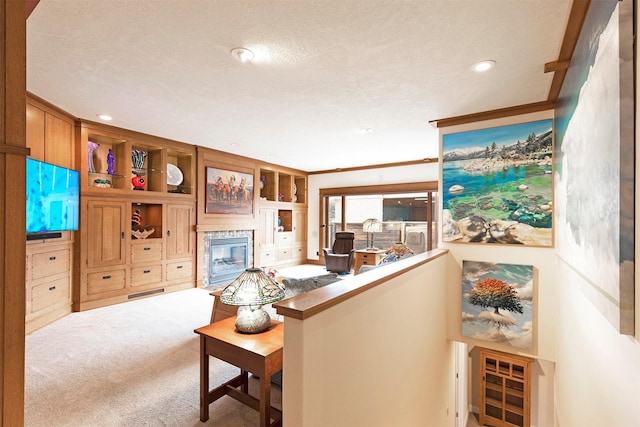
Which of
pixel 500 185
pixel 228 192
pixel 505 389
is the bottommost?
pixel 505 389

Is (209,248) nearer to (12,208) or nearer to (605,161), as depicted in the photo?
(12,208)

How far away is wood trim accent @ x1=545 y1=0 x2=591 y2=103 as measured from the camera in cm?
164

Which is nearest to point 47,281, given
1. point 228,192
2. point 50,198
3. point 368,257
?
point 50,198

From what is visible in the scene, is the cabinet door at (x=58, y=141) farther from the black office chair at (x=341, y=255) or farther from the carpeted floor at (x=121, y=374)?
the black office chair at (x=341, y=255)

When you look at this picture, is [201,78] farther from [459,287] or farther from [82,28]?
[459,287]

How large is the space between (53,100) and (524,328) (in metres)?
5.53

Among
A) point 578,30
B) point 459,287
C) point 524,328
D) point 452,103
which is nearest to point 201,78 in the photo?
point 452,103

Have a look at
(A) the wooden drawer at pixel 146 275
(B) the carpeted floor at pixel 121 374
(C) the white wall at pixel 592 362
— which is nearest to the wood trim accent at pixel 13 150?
(B) the carpeted floor at pixel 121 374

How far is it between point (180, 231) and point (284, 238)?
2805 millimetres

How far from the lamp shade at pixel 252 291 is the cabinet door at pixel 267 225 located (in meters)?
4.87

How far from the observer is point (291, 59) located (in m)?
2.28

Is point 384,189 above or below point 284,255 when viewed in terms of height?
above

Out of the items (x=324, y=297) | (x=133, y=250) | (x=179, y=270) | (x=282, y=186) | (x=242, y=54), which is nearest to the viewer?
(x=324, y=297)

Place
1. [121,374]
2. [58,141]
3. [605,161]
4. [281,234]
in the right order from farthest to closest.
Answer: [281,234] → [58,141] → [121,374] → [605,161]
